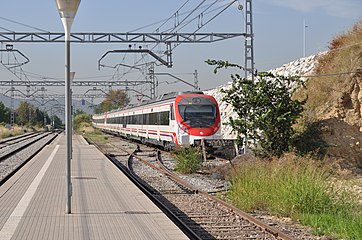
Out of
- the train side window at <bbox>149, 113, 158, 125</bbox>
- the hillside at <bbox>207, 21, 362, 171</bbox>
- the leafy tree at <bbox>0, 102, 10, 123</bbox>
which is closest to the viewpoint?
the hillside at <bbox>207, 21, 362, 171</bbox>

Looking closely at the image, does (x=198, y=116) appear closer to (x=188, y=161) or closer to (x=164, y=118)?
(x=164, y=118)

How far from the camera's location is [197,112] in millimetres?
29297

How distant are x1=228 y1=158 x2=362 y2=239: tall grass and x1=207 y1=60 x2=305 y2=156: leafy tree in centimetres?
534

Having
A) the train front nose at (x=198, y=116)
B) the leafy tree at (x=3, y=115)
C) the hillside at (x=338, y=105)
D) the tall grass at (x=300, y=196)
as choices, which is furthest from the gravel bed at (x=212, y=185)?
the leafy tree at (x=3, y=115)

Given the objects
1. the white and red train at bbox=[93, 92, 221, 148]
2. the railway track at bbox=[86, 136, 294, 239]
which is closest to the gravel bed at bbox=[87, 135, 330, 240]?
the railway track at bbox=[86, 136, 294, 239]

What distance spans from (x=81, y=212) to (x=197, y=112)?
18395mm

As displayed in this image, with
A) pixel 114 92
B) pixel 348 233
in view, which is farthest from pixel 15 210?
pixel 114 92

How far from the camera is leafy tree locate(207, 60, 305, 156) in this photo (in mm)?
20078

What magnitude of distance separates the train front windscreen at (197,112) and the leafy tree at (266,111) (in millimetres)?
8018

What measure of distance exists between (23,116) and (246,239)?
111m

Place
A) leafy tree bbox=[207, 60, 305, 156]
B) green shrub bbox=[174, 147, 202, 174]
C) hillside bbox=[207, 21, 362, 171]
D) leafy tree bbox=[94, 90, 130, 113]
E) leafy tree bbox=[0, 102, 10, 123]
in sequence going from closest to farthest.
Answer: leafy tree bbox=[207, 60, 305, 156]
hillside bbox=[207, 21, 362, 171]
green shrub bbox=[174, 147, 202, 174]
leafy tree bbox=[94, 90, 130, 113]
leafy tree bbox=[0, 102, 10, 123]

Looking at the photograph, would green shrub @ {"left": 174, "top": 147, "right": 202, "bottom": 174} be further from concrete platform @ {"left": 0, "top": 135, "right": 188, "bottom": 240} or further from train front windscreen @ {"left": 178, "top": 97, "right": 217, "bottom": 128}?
train front windscreen @ {"left": 178, "top": 97, "right": 217, "bottom": 128}

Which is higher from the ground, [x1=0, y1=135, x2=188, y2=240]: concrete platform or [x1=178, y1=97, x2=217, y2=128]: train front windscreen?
[x1=178, y1=97, x2=217, y2=128]: train front windscreen

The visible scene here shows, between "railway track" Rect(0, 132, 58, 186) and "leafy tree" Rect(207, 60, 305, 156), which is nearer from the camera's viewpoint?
"leafy tree" Rect(207, 60, 305, 156)
